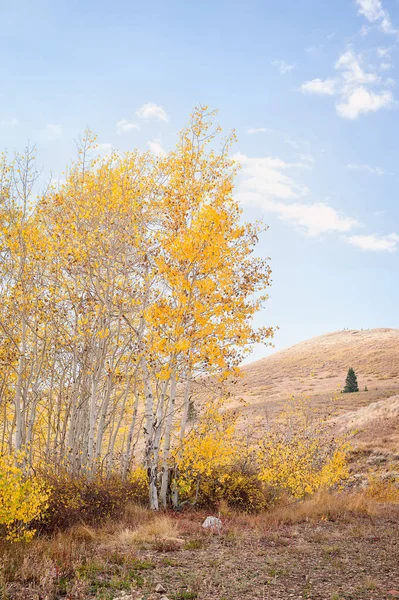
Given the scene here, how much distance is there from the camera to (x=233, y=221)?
10.9 metres

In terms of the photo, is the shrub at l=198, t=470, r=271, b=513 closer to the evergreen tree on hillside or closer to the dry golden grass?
the dry golden grass

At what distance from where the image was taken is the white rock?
903 centimetres

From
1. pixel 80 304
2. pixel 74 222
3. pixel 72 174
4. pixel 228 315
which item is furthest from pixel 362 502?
pixel 72 174

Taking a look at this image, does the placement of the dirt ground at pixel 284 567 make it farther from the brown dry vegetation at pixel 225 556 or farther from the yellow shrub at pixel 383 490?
the yellow shrub at pixel 383 490

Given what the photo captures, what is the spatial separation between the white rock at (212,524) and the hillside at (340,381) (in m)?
11.7

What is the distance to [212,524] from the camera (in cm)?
917

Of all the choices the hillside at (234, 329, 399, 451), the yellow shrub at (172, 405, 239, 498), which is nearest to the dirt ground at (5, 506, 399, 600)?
the yellow shrub at (172, 405, 239, 498)

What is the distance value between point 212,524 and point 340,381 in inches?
2040

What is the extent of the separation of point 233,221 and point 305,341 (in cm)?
10418

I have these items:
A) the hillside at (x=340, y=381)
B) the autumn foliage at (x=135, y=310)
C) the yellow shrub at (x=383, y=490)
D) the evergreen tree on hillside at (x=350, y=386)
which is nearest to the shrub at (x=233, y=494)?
the autumn foliage at (x=135, y=310)

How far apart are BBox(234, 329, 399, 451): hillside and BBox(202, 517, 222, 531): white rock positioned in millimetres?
11651

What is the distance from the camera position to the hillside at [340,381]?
25728 millimetres

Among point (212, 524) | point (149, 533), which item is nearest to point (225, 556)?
point (149, 533)

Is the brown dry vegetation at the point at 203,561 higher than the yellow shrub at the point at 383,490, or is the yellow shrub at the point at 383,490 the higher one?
the brown dry vegetation at the point at 203,561
